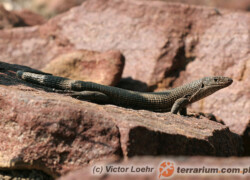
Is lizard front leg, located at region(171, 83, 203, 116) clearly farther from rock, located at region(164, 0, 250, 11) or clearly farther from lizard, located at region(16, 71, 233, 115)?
rock, located at region(164, 0, 250, 11)

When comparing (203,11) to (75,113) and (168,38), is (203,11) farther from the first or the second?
(75,113)

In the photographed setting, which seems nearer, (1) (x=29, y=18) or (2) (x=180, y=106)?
(2) (x=180, y=106)

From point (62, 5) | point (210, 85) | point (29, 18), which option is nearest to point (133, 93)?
point (210, 85)

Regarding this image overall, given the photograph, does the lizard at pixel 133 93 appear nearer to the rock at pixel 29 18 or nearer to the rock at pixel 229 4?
the rock at pixel 29 18

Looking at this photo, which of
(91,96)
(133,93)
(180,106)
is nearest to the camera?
(91,96)

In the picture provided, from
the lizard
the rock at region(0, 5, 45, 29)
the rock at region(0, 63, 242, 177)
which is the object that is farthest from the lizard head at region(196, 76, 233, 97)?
the rock at region(0, 5, 45, 29)

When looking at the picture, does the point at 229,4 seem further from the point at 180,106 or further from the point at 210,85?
the point at 180,106

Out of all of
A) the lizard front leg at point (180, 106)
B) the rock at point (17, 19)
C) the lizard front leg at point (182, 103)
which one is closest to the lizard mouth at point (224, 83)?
the lizard front leg at point (182, 103)

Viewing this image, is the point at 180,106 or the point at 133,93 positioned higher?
the point at 133,93
